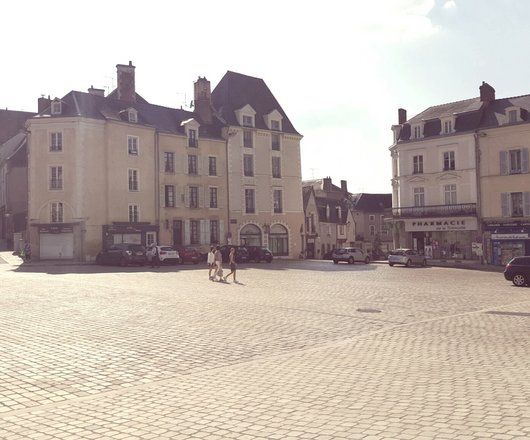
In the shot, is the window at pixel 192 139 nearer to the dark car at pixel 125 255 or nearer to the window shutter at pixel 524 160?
the dark car at pixel 125 255

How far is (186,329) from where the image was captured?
11719mm

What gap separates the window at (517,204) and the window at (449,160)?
5.57m

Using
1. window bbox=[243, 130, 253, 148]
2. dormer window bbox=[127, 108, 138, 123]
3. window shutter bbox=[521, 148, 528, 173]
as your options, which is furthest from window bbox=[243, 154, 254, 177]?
window shutter bbox=[521, 148, 528, 173]

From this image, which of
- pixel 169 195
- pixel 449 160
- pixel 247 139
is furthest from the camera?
pixel 247 139

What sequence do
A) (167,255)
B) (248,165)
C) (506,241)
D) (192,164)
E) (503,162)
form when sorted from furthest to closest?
(248,165)
(192,164)
(503,162)
(506,241)
(167,255)

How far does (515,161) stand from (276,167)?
A: 21.6m

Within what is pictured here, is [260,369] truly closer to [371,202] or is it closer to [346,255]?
[346,255]

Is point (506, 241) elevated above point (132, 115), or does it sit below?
below

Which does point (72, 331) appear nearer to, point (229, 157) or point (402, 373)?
point (402, 373)

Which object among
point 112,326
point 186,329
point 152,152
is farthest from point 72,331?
point 152,152

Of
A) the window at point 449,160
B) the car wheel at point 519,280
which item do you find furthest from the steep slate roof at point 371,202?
the car wheel at point 519,280

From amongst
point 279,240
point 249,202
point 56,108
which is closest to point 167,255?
point 56,108

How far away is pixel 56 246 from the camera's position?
4169 cm

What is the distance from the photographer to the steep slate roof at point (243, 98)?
54406 millimetres
